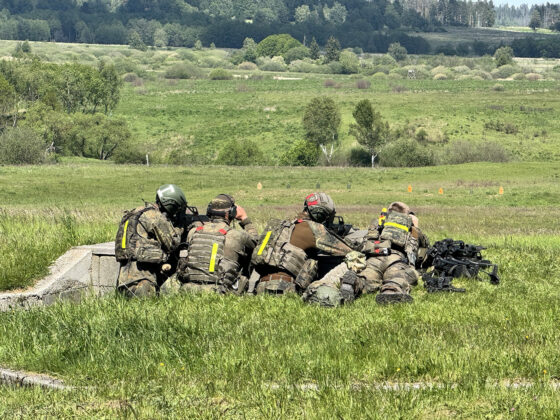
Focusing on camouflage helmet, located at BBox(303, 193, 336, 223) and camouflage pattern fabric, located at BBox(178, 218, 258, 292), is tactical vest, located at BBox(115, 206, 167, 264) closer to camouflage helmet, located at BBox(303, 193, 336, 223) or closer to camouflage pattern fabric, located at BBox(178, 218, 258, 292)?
camouflage pattern fabric, located at BBox(178, 218, 258, 292)

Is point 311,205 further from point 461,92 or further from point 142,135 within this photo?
point 461,92

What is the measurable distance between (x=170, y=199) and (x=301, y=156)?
89069 millimetres

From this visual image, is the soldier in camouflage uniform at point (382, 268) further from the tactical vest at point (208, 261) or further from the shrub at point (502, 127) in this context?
the shrub at point (502, 127)

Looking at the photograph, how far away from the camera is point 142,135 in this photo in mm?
126250

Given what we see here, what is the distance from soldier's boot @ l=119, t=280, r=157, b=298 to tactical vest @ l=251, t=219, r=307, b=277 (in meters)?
1.55

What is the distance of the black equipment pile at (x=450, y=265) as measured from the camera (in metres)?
12.2

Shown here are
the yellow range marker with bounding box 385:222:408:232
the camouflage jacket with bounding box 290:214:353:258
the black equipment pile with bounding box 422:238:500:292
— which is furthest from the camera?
the yellow range marker with bounding box 385:222:408:232

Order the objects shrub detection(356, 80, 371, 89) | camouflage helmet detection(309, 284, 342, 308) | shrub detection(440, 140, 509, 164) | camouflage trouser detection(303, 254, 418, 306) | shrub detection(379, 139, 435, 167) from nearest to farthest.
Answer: camouflage helmet detection(309, 284, 342, 308)
camouflage trouser detection(303, 254, 418, 306)
shrub detection(379, 139, 435, 167)
shrub detection(440, 140, 509, 164)
shrub detection(356, 80, 371, 89)

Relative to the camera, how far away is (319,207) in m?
12.0

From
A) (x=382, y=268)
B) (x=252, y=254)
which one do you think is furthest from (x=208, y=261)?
(x=382, y=268)

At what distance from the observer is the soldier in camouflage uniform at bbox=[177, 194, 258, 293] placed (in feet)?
38.2

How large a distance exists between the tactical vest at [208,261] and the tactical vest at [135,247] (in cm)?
48

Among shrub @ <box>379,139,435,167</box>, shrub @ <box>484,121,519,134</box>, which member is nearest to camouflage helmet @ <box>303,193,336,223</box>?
shrub @ <box>379,139,435,167</box>

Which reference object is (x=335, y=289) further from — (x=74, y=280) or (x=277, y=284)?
(x=74, y=280)
